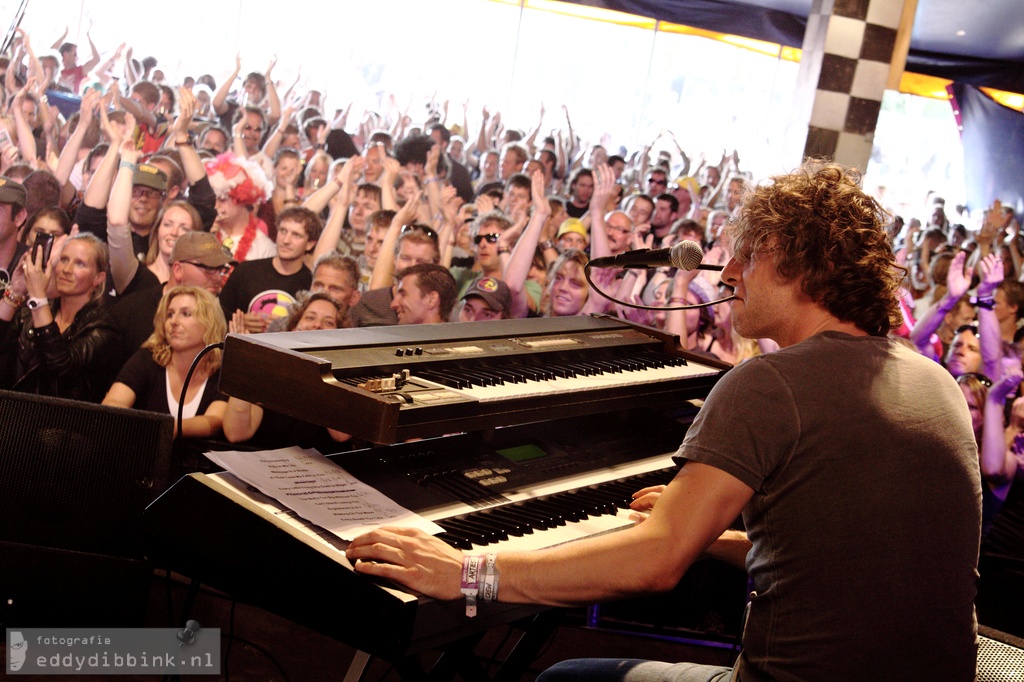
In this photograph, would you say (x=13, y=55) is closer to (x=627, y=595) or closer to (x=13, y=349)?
(x=13, y=349)

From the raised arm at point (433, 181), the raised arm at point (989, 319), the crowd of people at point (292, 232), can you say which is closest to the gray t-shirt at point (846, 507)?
the crowd of people at point (292, 232)

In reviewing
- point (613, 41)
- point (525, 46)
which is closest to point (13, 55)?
point (525, 46)

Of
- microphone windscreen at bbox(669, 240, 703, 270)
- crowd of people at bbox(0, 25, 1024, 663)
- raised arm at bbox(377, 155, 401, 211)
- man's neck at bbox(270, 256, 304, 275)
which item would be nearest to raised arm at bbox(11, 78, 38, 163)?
crowd of people at bbox(0, 25, 1024, 663)

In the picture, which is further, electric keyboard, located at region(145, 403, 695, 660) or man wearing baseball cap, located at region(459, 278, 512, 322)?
man wearing baseball cap, located at region(459, 278, 512, 322)

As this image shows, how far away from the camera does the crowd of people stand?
3758 millimetres

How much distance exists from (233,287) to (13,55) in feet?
4.10

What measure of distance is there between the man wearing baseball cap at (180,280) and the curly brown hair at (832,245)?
2721mm

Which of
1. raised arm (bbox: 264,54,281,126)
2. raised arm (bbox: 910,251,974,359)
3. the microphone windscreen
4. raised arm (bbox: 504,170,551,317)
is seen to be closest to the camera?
the microphone windscreen

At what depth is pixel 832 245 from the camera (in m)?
1.68

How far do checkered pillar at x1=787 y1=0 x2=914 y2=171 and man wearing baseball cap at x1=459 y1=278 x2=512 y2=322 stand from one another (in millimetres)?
1608

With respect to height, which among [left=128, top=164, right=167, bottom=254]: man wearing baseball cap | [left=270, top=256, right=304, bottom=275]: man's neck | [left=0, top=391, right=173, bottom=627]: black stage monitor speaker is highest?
[left=128, top=164, right=167, bottom=254]: man wearing baseball cap

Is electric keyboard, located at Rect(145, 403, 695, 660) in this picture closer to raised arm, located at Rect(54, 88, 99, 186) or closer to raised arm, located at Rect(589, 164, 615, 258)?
raised arm, located at Rect(589, 164, 615, 258)

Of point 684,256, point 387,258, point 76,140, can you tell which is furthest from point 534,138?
point 684,256

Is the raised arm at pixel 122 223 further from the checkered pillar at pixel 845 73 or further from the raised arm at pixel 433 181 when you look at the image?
the checkered pillar at pixel 845 73
